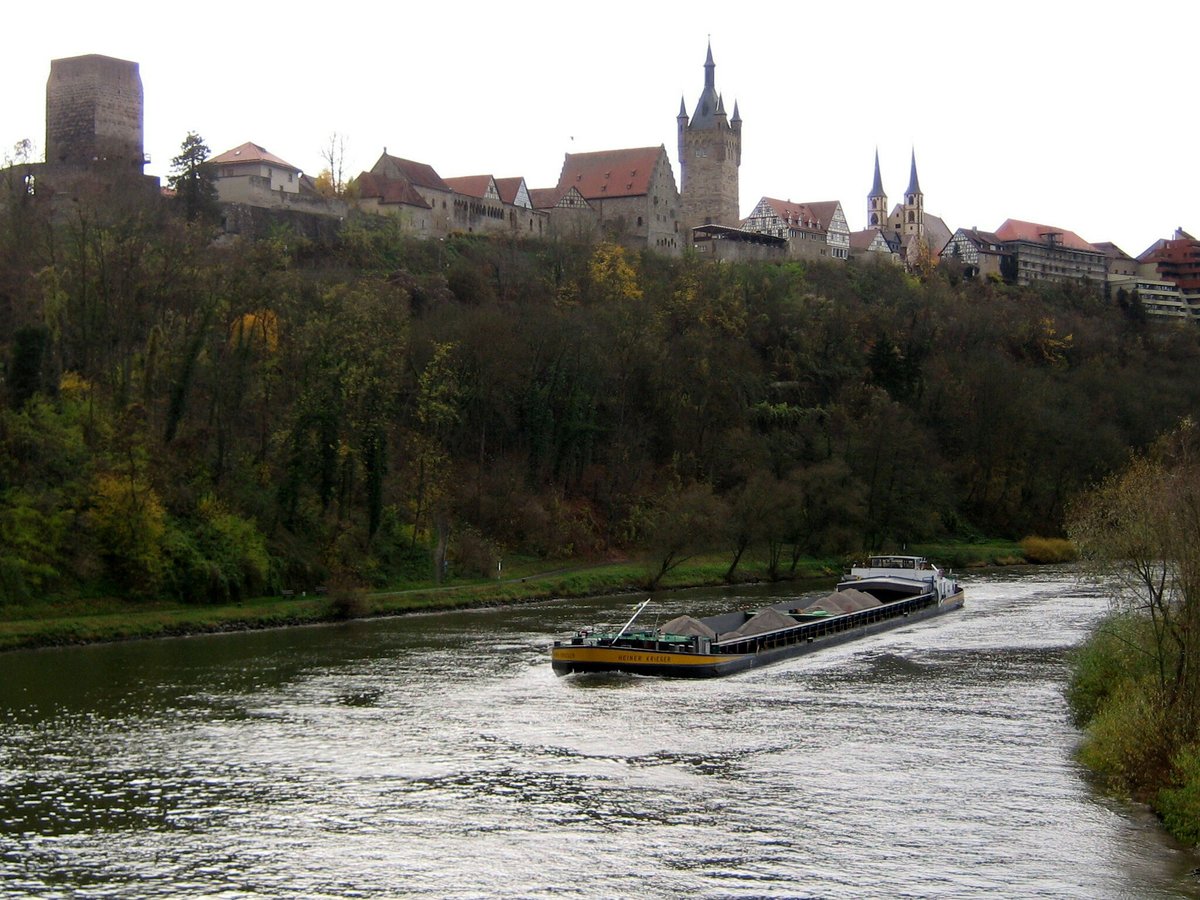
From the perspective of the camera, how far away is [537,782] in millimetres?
22703

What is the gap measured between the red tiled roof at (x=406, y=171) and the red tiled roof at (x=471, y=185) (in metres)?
2.05

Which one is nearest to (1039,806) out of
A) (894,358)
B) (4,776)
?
(4,776)

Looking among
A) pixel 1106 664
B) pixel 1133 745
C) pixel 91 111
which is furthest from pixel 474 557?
pixel 91 111

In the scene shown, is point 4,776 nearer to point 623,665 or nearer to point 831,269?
point 623,665

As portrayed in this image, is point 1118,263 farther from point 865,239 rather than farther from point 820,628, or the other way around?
point 820,628

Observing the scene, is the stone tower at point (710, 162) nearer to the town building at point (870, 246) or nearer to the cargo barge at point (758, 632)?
the town building at point (870, 246)

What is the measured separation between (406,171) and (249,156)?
520 inches

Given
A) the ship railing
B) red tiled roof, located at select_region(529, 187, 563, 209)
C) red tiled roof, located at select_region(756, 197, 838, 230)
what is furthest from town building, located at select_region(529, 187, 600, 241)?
the ship railing

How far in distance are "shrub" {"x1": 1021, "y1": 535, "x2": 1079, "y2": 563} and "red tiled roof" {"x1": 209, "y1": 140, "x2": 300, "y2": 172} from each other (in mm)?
45795

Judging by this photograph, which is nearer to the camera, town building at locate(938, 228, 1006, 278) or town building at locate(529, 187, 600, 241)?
town building at locate(529, 187, 600, 241)

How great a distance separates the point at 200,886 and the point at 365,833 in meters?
2.78

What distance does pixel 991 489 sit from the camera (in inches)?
3051

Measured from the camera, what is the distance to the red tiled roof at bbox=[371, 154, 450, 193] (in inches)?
3538

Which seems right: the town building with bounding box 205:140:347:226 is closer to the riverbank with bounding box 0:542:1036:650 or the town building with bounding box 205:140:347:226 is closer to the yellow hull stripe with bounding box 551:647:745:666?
the riverbank with bounding box 0:542:1036:650
